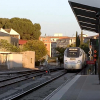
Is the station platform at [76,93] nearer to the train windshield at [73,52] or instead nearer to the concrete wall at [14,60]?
the train windshield at [73,52]

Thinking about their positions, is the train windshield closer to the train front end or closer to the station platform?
the train front end

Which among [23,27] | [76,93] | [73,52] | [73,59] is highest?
[23,27]

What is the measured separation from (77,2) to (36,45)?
5816 cm

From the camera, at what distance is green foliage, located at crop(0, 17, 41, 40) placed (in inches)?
3501

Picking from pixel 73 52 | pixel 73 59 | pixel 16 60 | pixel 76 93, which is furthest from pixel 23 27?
pixel 76 93

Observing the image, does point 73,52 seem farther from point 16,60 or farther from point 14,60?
point 16,60

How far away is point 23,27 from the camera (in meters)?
89.5

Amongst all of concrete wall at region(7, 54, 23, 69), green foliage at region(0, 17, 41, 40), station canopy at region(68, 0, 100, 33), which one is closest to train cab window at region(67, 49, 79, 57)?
station canopy at region(68, 0, 100, 33)

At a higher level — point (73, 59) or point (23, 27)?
point (23, 27)

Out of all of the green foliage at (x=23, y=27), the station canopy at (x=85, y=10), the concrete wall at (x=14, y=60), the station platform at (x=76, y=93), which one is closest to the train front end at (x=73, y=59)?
the station canopy at (x=85, y=10)

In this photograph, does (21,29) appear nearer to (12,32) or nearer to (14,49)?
(12,32)

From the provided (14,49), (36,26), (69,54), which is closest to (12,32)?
(36,26)

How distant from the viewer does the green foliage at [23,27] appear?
8894 centimetres

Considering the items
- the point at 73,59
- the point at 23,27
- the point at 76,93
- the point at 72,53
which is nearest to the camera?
the point at 76,93
